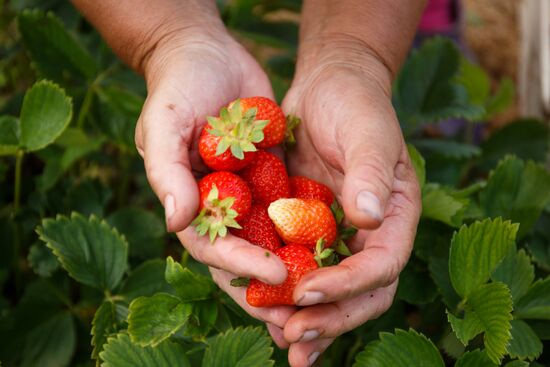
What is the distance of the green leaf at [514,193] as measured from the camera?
1.09 metres

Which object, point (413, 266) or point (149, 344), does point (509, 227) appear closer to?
point (413, 266)

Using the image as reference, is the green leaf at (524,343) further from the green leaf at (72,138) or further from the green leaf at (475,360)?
the green leaf at (72,138)

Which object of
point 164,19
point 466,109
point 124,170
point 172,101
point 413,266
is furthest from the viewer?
point 124,170

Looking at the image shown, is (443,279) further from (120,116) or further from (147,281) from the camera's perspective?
(120,116)

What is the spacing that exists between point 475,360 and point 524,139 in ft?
2.75

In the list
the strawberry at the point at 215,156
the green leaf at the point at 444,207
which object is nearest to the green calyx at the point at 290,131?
the strawberry at the point at 215,156

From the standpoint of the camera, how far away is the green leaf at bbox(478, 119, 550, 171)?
151 centimetres

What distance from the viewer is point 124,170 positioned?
1.53m

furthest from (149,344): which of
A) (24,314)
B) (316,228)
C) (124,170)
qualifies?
(124,170)

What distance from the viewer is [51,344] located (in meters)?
1.12

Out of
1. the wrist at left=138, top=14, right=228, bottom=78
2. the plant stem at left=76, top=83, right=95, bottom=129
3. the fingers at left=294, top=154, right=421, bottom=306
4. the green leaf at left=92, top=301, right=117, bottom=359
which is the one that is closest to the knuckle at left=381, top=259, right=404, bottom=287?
the fingers at left=294, top=154, right=421, bottom=306

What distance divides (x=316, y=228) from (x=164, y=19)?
553 mm

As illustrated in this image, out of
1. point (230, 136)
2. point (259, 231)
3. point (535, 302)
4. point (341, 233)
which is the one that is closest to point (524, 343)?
point (535, 302)

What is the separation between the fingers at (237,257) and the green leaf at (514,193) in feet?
1.63
